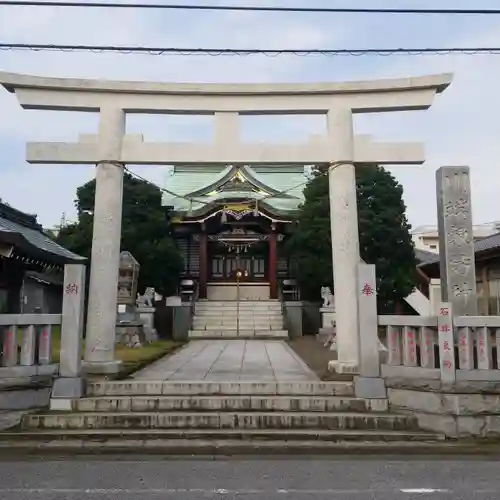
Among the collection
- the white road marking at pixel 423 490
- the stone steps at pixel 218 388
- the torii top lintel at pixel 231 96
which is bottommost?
the white road marking at pixel 423 490

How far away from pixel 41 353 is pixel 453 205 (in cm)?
738

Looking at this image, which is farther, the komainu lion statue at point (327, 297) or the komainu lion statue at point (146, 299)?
the komainu lion statue at point (327, 297)

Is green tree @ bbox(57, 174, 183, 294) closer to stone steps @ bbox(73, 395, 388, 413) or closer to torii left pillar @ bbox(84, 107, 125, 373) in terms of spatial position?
torii left pillar @ bbox(84, 107, 125, 373)

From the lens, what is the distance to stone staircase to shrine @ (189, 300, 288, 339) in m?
22.5

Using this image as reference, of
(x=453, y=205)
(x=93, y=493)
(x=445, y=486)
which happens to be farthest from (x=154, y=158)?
(x=445, y=486)

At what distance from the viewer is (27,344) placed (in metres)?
7.89

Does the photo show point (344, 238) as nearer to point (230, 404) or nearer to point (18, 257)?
point (230, 404)

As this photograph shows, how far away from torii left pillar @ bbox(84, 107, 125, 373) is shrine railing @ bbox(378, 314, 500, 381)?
16.9 ft

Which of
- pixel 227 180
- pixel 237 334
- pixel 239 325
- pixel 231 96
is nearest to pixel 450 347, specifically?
pixel 231 96

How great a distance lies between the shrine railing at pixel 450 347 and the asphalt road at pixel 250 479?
1370 mm

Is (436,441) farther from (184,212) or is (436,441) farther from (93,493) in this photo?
(184,212)

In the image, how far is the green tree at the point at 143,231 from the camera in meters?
23.1

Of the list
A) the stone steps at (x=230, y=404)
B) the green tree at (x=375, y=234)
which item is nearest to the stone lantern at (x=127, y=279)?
the green tree at (x=375, y=234)

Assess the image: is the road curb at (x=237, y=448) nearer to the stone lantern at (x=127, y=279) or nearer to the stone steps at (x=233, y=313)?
the stone lantern at (x=127, y=279)
